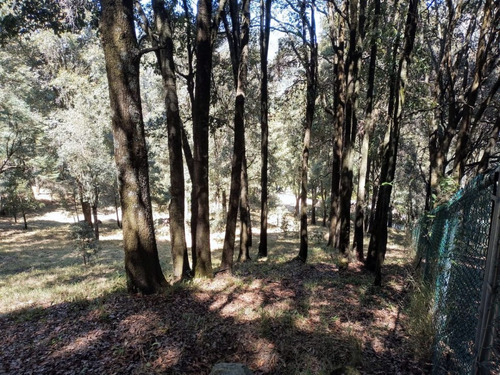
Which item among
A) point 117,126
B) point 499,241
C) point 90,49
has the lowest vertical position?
point 499,241

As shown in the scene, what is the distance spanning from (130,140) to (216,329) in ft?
11.0

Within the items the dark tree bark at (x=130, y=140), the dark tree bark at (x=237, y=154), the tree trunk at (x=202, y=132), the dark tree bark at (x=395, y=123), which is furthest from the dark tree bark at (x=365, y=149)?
the dark tree bark at (x=130, y=140)

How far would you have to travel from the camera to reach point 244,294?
6168 millimetres

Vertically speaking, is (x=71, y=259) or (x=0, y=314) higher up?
(x=0, y=314)

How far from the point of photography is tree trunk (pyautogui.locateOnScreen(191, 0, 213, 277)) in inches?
250

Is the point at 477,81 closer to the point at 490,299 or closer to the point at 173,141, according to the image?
the point at 173,141

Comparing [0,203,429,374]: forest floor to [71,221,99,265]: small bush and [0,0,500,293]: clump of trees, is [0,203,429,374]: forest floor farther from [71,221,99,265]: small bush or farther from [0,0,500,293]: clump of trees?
[71,221,99,265]: small bush

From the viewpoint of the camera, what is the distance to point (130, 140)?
5.08 m

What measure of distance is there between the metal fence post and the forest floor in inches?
84.2

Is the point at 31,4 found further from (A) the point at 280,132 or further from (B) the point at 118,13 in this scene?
(A) the point at 280,132

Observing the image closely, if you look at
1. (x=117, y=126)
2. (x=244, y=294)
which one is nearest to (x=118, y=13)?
(x=117, y=126)

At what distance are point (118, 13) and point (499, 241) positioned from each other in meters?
5.70

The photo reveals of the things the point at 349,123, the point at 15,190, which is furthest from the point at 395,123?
the point at 15,190

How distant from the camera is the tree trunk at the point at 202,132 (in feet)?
20.8
